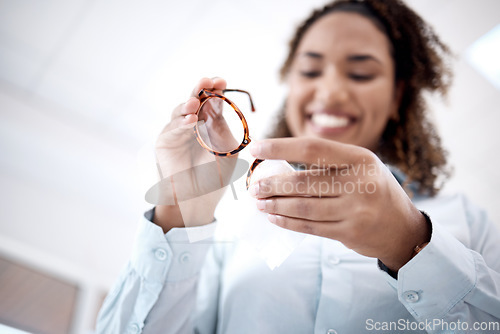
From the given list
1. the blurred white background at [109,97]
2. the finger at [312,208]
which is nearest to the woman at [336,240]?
the finger at [312,208]

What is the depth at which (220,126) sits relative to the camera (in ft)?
2.10

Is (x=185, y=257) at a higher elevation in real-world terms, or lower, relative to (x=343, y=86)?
lower

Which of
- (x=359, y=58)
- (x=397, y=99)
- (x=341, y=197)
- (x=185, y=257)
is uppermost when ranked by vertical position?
(x=359, y=58)

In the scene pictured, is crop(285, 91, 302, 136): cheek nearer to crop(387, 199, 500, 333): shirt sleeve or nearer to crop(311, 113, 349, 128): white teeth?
crop(311, 113, 349, 128): white teeth

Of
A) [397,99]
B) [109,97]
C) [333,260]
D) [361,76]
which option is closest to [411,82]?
[397,99]

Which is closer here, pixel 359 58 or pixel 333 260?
pixel 333 260

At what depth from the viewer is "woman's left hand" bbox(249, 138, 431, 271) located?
0.44 m

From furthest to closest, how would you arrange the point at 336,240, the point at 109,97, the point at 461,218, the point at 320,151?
1. the point at 109,97
2. the point at 461,218
3. the point at 336,240
4. the point at 320,151

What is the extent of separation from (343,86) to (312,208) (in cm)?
70

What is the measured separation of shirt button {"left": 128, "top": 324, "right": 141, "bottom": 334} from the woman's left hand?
403 mm

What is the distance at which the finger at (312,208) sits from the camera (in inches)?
17.9

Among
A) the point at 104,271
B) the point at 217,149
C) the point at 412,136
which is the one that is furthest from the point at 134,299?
the point at 104,271

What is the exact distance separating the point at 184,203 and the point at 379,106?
74 cm

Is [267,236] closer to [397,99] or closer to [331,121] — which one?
[331,121]
